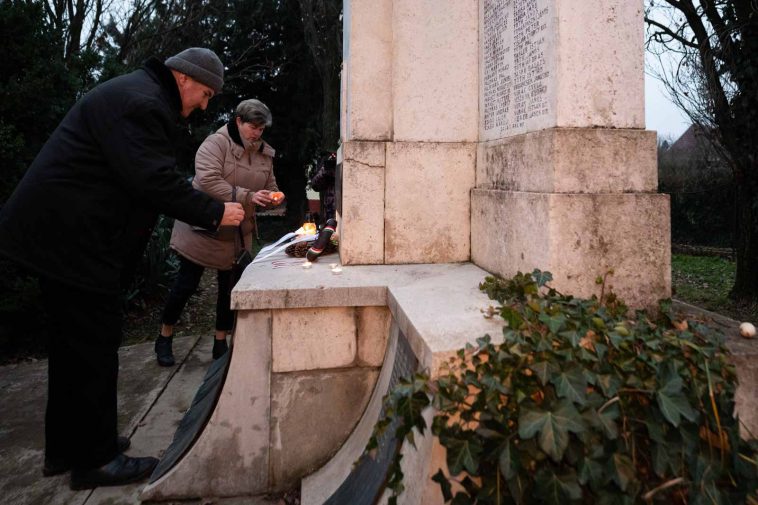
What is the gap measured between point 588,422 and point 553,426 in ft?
0.33

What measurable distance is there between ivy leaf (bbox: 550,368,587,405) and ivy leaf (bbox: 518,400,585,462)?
3cm

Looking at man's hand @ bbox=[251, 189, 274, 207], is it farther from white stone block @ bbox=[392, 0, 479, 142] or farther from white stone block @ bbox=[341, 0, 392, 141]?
white stone block @ bbox=[392, 0, 479, 142]

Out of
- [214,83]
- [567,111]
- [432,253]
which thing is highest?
[214,83]

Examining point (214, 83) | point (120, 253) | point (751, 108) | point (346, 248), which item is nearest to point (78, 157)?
point (120, 253)

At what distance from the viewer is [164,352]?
160 inches

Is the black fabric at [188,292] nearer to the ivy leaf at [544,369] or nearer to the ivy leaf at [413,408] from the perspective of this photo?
the ivy leaf at [413,408]

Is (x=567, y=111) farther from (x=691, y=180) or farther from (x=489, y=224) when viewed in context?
(x=691, y=180)

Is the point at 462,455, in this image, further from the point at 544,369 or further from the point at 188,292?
the point at 188,292

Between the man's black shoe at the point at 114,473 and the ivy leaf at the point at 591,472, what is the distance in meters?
2.22

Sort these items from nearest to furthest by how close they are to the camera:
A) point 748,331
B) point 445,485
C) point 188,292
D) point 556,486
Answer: point 556,486, point 445,485, point 748,331, point 188,292

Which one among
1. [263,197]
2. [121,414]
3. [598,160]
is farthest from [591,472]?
[121,414]

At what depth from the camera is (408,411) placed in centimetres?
140

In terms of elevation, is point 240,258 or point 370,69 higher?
point 370,69

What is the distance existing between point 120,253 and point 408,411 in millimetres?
1711
